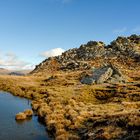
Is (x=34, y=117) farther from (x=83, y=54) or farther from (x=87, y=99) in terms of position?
(x=83, y=54)

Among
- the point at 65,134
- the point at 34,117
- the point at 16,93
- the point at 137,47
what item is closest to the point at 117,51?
the point at 137,47

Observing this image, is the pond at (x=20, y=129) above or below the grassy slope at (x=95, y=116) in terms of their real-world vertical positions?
below

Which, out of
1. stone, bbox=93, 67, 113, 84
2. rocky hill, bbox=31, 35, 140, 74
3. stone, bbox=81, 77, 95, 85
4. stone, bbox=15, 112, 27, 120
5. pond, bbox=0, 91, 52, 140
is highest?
rocky hill, bbox=31, 35, 140, 74

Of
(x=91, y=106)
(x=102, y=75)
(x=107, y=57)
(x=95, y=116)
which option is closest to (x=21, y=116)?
(x=95, y=116)

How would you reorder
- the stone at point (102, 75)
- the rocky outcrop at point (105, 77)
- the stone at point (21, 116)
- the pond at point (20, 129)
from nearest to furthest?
1. the pond at point (20, 129)
2. the stone at point (21, 116)
3. the stone at point (102, 75)
4. the rocky outcrop at point (105, 77)

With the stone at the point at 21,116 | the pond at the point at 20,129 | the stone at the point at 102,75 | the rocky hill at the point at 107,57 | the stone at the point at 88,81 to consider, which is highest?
the rocky hill at the point at 107,57

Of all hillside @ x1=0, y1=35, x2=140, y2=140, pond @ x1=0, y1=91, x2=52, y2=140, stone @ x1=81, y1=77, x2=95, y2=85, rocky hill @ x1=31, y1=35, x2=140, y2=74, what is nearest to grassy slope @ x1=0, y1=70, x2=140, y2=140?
hillside @ x1=0, y1=35, x2=140, y2=140

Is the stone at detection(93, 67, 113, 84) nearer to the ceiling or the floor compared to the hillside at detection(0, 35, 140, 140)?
nearer to the ceiling

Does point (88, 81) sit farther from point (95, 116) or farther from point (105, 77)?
point (95, 116)

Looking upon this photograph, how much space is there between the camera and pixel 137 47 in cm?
18362

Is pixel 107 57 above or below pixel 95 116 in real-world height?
above

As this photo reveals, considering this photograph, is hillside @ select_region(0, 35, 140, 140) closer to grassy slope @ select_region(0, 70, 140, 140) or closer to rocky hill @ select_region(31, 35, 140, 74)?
grassy slope @ select_region(0, 70, 140, 140)

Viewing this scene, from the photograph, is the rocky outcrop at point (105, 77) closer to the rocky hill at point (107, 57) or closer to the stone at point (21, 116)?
the stone at point (21, 116)

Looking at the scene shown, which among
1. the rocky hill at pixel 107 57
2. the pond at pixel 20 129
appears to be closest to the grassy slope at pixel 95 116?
the pond at pixel 20 129
